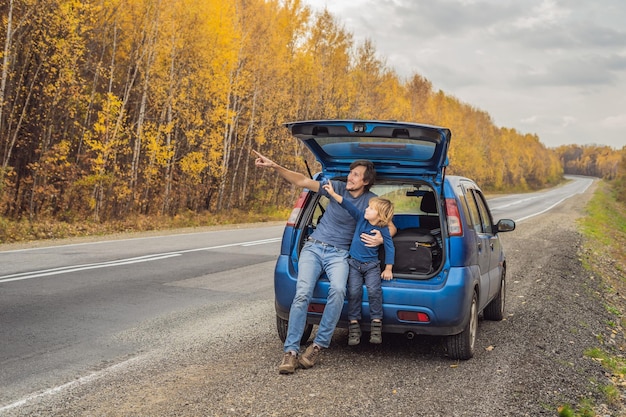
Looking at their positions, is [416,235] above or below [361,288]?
above

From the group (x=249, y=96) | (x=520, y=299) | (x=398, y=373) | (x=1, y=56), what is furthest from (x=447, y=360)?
(x=249, y=96)

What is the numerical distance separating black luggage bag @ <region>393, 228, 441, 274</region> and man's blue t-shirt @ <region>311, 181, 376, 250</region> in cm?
49

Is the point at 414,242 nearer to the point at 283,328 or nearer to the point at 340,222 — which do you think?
the point at 340,222

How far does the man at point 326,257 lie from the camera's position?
5008 mm

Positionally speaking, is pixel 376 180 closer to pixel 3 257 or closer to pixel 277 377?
pixel 277 377

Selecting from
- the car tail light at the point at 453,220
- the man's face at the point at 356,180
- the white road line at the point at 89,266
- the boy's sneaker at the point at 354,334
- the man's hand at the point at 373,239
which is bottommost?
the white road line at the point at 89,266

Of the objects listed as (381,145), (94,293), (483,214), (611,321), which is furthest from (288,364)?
(611,321)

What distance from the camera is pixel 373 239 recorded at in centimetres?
528

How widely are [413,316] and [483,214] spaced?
2.53 metres

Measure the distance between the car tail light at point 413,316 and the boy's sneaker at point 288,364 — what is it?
0.96 meters

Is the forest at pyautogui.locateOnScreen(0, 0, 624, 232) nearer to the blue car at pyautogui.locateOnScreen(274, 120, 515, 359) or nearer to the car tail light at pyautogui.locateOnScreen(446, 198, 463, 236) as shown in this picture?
the blue car at pyautogui.locateOnScreen(274, 120, 515, 359)

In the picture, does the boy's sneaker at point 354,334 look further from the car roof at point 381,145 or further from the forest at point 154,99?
the forest at point 154,99

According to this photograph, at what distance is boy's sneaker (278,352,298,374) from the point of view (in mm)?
4797

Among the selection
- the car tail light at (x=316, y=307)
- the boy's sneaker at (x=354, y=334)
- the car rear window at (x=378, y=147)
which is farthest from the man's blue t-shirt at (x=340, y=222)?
the boy's sneaker at (x=354, y=334)
